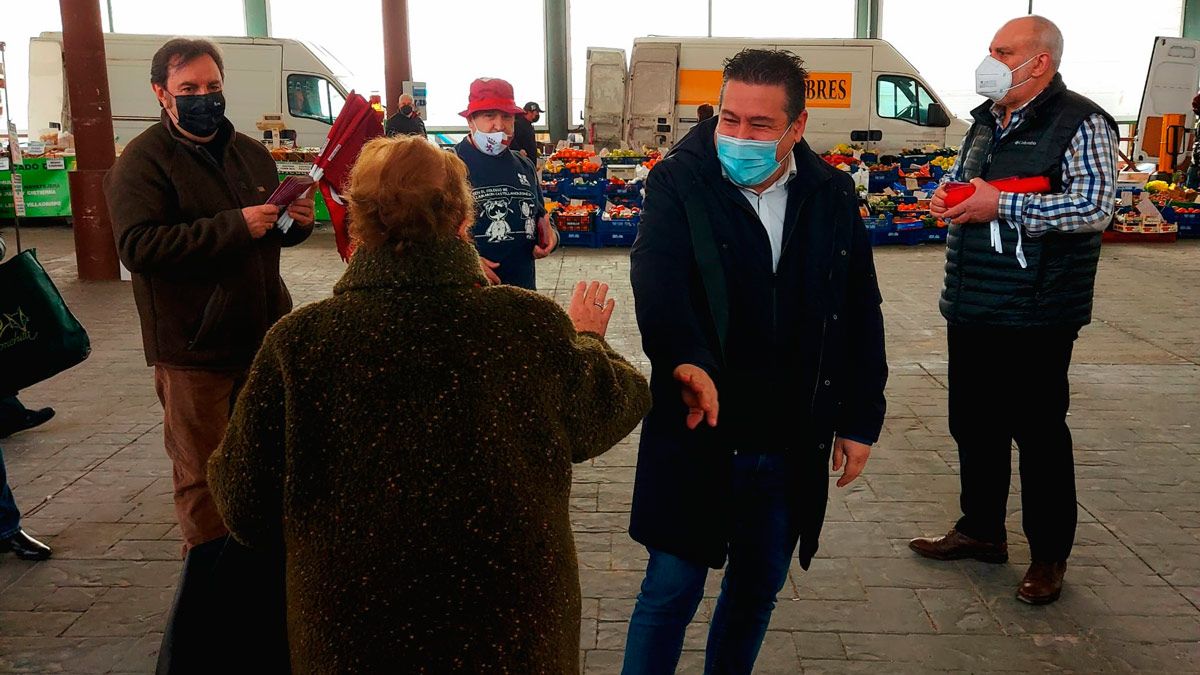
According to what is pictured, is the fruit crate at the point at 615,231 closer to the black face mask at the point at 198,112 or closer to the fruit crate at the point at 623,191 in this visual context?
the fruit crate at the point at 623,191

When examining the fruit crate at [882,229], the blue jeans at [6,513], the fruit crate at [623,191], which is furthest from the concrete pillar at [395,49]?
the blue jeans at [6,513]

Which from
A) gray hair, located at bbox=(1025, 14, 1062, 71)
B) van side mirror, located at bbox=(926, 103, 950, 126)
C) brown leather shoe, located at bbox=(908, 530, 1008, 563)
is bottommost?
brown leather shoe, located at bbox=(908, 530, 1008, 563)

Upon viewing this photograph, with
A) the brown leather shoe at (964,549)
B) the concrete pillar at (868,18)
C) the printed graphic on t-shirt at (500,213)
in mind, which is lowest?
the brown leather shoe at (964,549)

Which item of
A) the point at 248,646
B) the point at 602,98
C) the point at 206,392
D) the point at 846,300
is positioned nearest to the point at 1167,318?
the point at 846,300

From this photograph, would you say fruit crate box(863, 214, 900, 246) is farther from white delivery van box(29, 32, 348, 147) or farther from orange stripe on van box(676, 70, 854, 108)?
white delivery van box(29, 32, 348, 147)

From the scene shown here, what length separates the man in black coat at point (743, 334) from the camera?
7.75ft

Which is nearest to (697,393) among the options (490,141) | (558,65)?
(490,141)

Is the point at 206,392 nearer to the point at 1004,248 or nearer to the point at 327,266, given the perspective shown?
the point at 1004,248

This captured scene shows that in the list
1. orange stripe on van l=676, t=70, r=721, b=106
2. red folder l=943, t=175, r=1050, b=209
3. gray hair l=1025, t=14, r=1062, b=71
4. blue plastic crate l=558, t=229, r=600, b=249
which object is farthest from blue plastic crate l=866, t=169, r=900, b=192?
red folder l=943, t=175, r=1050, b=209

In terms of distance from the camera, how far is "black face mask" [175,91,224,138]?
3197 mm

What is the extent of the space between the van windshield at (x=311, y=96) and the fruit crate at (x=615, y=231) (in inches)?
230

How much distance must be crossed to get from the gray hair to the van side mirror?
1315 centimetres

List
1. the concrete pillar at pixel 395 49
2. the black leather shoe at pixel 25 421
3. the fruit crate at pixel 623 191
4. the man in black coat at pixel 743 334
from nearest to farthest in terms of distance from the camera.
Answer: the man in black coat at pixel 743 334 → the black leather shoe at pixel 25 421 → the fruit crate at pixel 623 191 → the concrete pillar at pixel 395 49

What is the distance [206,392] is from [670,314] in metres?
1.77
